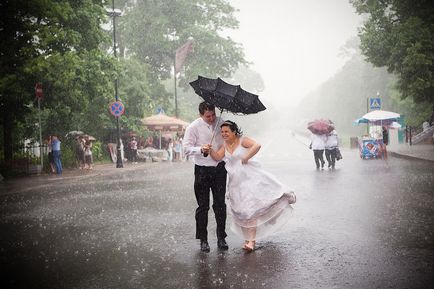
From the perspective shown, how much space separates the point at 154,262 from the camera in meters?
4.90

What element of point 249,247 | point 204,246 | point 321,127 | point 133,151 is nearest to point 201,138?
point 204,246

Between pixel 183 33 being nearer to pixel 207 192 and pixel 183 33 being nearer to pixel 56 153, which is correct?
pixel 56 153

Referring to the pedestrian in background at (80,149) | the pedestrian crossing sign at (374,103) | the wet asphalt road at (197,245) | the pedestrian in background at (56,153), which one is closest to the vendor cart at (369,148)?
the pedestrian crossing sign at (374,103)

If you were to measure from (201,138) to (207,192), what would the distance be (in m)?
0.75

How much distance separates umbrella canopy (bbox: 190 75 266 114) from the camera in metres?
5.23

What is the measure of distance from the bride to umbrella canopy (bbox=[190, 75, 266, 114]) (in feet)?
0.86

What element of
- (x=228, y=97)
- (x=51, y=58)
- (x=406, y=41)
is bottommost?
(x=228, y=97)

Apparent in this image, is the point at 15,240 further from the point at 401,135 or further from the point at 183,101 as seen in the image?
the point at 183,101

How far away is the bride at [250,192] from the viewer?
17.4 ft

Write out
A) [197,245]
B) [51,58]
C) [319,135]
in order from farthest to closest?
[319,135] → [51,58] → [197,245]

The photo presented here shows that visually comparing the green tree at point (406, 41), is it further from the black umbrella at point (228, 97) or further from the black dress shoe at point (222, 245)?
the black dress shoe at point (222, 245)

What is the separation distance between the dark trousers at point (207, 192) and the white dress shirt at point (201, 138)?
0.11m

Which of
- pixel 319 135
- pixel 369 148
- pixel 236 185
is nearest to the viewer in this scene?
pixel 236 185

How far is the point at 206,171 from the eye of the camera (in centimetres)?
537
